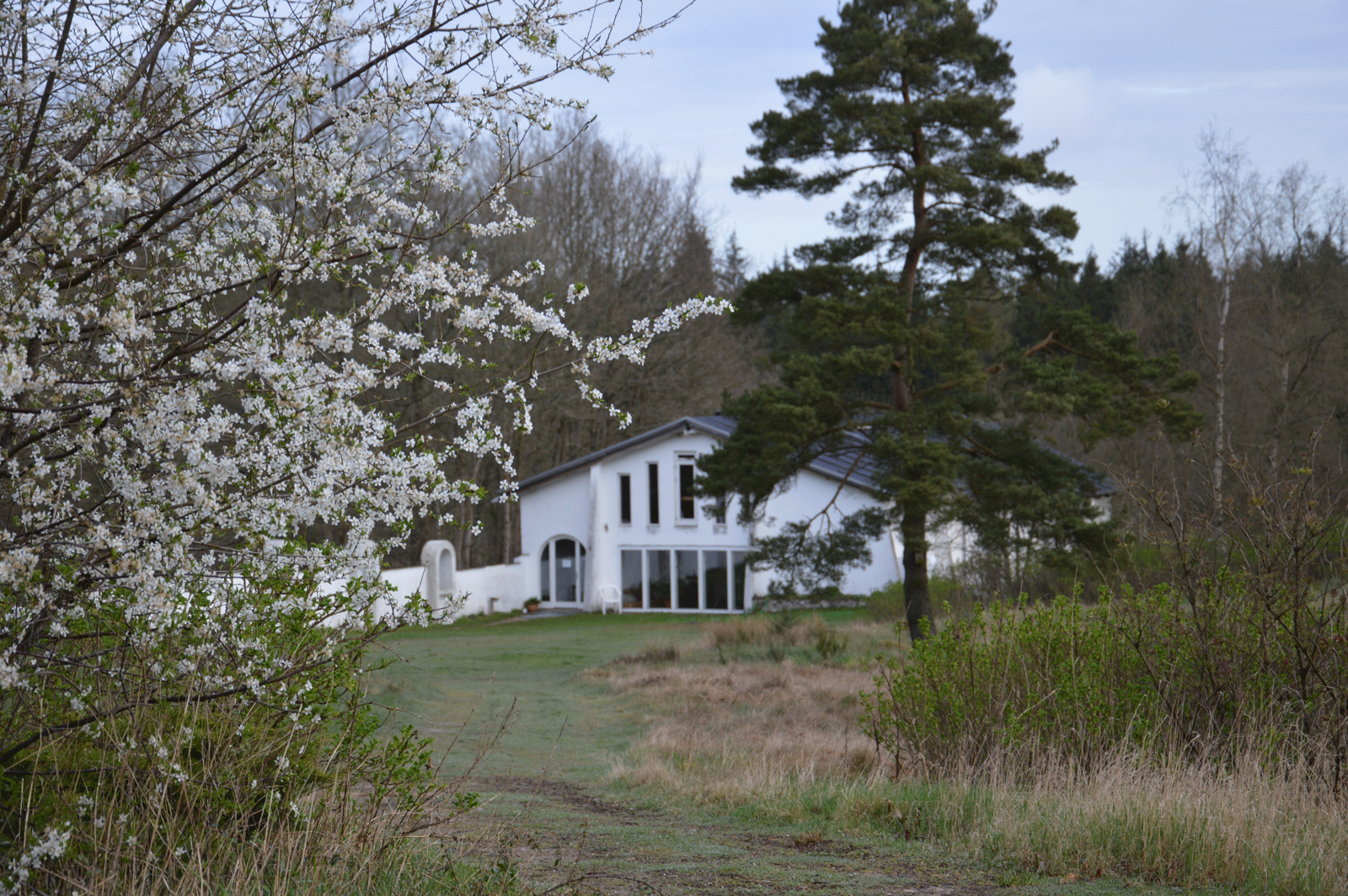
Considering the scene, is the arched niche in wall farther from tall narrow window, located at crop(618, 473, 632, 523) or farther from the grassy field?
the grassy field

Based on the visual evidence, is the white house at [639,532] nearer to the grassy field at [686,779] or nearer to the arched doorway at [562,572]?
the arched doorway at [562,572]

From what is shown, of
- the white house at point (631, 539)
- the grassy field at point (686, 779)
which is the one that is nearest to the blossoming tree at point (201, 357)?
the grassy field at point (686, 779)

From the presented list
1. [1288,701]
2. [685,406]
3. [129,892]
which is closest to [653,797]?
[1288,701]

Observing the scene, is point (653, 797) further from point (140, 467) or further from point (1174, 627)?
point (140, 467)

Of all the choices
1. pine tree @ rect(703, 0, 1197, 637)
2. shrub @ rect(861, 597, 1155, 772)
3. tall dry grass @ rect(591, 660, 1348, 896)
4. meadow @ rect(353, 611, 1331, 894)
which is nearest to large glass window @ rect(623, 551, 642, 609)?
pine tree @ rect(703, 0, 1197, 637)

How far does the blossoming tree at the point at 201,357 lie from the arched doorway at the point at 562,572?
28618 mm

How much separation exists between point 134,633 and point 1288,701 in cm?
605

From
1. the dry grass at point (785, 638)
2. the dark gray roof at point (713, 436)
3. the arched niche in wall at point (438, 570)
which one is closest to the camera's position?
the dry grass at point (785, 638)

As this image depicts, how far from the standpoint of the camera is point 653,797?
24.6ft

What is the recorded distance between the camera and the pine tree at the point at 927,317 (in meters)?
16.4

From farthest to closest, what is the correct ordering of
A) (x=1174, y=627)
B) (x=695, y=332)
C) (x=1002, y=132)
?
(x=695, y=332), (x=1002, y=132), (x=1174, y=627)

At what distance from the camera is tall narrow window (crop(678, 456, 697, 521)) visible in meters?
31.1

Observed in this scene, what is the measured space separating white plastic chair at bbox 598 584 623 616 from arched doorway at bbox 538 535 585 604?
139cm

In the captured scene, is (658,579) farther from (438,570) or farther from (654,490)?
(438,570)
